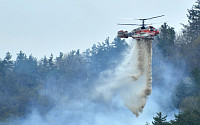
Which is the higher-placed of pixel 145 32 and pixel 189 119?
pixel 145 32

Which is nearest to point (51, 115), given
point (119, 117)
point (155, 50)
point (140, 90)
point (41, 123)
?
point (41, 123)

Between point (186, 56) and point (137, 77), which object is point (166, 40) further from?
point (137, 77)

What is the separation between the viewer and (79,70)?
4454 inches

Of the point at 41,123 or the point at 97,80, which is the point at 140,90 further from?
the point at 97,80

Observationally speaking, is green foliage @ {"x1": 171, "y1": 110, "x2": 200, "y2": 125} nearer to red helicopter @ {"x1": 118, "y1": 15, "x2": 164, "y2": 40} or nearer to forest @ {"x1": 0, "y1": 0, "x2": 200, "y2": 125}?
red helicopter @ {"x1": 118, "y1": 15, "x2": 164, "y2": 40}

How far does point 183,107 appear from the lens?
3312 inches

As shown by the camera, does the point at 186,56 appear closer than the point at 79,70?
Yes

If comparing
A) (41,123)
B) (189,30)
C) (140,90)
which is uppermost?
(189,30)

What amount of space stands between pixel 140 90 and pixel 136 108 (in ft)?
6.92

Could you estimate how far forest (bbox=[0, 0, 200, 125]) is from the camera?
98.2 m

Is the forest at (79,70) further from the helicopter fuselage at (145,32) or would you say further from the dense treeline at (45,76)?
the helicopter fuselage at (145,32)

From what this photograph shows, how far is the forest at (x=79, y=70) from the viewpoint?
98188mm

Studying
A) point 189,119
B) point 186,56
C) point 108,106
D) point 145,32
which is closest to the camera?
point 189,119

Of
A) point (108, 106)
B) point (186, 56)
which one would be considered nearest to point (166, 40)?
point (186, 56)
